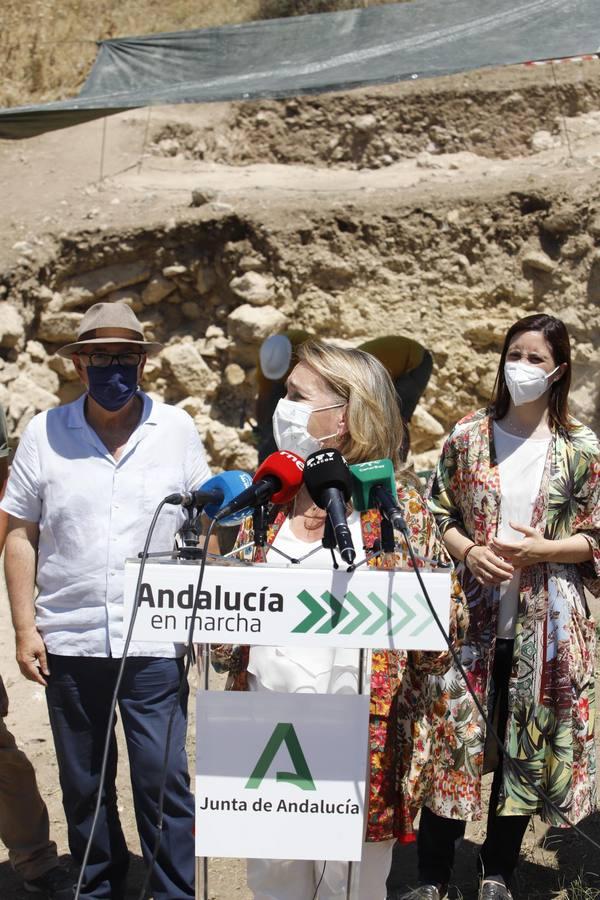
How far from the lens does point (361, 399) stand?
3031mm

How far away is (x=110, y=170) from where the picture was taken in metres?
11.7

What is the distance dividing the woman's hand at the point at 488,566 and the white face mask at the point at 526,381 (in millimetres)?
596

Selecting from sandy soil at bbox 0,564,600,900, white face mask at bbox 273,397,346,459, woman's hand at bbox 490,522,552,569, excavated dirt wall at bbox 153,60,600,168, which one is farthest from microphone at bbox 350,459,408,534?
excavated dirt wall at bbox 153,60,600,168

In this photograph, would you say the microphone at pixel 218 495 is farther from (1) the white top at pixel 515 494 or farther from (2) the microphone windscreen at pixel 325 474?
(1) the white top at pixel 515 494

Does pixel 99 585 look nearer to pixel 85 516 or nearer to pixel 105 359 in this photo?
pixel 85 516

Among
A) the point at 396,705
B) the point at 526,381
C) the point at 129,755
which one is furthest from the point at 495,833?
the point at 526,381

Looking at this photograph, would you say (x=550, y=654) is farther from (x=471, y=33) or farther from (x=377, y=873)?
(x=471, y=33)

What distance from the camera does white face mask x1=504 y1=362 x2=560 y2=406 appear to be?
3740mm

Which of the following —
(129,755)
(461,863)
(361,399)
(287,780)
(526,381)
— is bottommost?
(461,863)

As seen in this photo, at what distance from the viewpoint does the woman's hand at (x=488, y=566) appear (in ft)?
11.8

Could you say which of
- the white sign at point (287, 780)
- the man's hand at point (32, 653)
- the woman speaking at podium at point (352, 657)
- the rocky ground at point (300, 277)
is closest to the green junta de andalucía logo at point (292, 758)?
the white sign at point (287, 780)

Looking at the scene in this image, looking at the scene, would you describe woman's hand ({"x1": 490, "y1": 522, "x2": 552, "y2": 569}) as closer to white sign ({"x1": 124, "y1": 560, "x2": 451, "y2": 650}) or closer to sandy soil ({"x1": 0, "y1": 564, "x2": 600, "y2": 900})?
white sign ({"x1": 124, "y1": 560, "x2": 451, "y2": 650})

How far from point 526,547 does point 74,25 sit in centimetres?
1635

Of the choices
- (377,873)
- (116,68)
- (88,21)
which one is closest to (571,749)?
(377,873)
